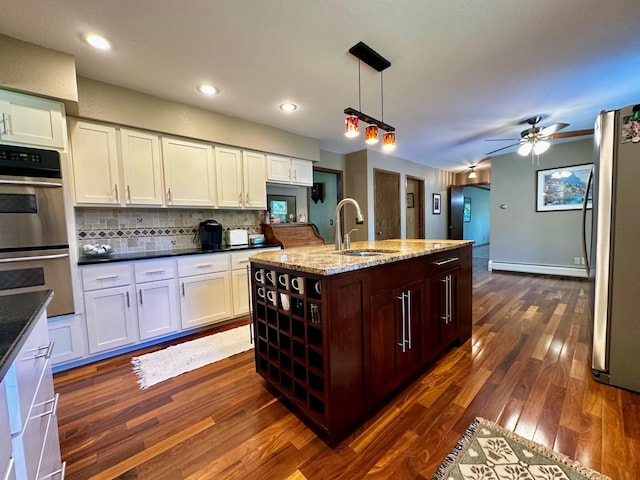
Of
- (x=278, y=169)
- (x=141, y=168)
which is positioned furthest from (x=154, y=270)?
(x=278, y=169)

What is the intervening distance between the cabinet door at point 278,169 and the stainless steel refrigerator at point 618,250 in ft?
10.1

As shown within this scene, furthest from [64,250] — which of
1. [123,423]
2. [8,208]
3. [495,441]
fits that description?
[495,441]

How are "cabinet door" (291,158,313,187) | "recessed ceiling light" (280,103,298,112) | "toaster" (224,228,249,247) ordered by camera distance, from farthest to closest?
"cabinet door" (291,158,313,187)
"toaster" (224,228,249,247)
"recessed ceiling light" (280,103,298,112)

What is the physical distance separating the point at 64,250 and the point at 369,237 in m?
3.97

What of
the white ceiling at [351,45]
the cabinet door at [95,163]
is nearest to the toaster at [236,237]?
the cabinet door at [95,163]

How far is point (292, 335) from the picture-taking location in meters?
1.54

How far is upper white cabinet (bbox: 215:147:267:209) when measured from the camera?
3.17 meters

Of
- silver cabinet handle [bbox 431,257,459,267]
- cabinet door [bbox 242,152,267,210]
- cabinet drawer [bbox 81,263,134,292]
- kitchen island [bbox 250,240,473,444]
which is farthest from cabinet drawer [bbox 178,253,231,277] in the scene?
silver cabinet handle [bbox 431,257,459,267]

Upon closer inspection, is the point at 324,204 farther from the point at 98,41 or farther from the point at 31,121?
the point at 31,121

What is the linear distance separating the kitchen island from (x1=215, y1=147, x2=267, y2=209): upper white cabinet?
169cm

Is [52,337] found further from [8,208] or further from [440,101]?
[440,101]

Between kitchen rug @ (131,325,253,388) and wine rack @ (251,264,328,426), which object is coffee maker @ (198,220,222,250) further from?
wine rack @ (251,264,328,426)

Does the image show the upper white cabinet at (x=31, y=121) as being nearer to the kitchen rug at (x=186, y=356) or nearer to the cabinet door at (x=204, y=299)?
the cabinet door at (x=204, y=299)

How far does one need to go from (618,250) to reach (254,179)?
3367 millimetres
